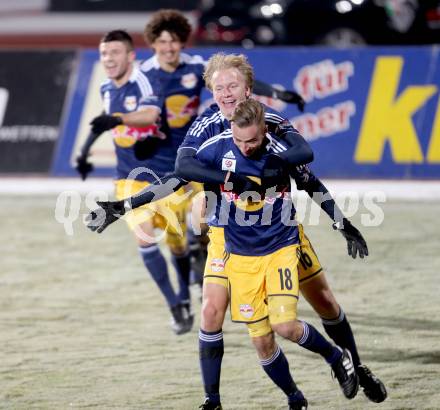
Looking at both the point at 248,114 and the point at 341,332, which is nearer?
the point at 248,114

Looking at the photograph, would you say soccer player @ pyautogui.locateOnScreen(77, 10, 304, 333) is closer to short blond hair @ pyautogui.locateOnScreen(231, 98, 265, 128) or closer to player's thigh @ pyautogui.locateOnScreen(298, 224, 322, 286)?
player's thigh @ pyautogui.locateOnScreen(298, 224, 322, 286)

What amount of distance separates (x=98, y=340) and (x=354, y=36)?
12.4 meters

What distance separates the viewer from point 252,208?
20.4 ft

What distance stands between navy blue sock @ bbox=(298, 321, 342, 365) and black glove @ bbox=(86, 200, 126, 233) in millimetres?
1293

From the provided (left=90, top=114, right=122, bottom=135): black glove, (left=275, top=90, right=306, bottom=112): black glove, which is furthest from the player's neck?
(left=275, top=90, right=306, bottom=112): black glove

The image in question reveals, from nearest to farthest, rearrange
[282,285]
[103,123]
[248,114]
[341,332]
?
[248,114]
[282,285]
[341,332]
[103,123]

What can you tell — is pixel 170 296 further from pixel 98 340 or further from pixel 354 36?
pixel 354 36

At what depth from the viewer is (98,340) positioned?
8.31m

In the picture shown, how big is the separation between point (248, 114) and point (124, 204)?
103cm

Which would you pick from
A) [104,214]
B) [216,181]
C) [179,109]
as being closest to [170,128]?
[179,109]

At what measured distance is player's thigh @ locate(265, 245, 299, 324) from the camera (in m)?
6.11

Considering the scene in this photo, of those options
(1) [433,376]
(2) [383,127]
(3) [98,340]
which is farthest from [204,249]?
(2) [383,127]

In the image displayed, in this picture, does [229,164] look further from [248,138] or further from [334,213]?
[334,213]

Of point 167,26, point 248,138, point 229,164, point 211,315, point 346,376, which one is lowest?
point 346,376
